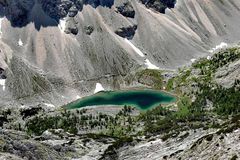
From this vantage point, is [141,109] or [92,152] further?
[141,109]

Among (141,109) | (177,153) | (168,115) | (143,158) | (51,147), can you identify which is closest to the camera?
(177,153)

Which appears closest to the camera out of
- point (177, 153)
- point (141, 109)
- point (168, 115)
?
point (177, 153)

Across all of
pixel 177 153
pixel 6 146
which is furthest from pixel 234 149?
pixel 6 146

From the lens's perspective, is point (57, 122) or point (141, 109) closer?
point (57, 122)

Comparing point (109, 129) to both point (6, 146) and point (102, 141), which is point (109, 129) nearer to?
point (102, 141)

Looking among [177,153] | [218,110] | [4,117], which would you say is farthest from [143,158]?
[4,117]

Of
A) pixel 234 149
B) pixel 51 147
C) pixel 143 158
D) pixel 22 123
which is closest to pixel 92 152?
pixel 51 147

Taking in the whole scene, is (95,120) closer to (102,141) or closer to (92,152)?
(102,141)

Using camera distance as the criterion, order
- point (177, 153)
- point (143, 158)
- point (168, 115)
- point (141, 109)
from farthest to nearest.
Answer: point (141, 109), point (168, 115), point (143, 158), point (177, 153)

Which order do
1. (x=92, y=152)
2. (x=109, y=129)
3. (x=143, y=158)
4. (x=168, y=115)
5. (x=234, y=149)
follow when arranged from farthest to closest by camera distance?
1. (x=168, y=115)
2. (x=109, y=129)
3. (x=92, y=152)
4. (x=143, y=158)
5. (x=234, y=149)
